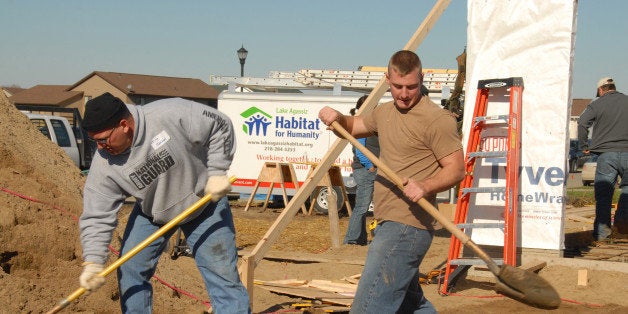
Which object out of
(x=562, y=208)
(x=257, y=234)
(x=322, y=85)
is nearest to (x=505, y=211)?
(x=562, y=208)

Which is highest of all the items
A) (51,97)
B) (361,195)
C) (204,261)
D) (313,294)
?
(51,97)

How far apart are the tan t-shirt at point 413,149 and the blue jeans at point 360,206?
19.8 feet

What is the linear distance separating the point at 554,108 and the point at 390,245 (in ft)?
15.4

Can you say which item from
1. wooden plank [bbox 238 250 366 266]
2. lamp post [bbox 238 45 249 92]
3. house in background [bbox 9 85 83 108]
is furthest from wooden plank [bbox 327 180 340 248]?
house in background [bbox 9 85 83 108]

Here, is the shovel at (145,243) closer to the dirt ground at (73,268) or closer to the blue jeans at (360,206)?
the dirt ground at (73,268)

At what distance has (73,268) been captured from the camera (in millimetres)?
7293

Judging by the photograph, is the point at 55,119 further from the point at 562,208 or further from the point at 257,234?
the point at 562,208

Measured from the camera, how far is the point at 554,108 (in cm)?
927

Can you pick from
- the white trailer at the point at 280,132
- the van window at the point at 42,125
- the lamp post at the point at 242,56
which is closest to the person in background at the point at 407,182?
the white trailer at the point at 280,132

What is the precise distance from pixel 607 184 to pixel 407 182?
6.62m

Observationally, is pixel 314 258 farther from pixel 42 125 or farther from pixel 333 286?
pixel 42 125

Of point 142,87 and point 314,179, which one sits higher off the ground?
point 142,87

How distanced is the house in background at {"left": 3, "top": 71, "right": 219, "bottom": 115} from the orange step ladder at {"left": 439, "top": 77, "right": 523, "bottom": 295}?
50.1m

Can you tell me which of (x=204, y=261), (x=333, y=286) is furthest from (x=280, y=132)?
(x=204, y=261)
